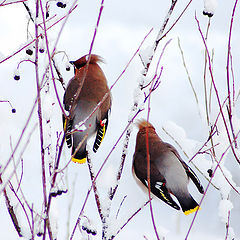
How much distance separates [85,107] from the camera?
2803mm

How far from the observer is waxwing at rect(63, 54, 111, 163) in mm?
2703

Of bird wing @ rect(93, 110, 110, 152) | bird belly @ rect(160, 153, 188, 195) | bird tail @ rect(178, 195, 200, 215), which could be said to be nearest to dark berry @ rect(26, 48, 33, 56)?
bird wing @ rect(93, 110, 110, 152)

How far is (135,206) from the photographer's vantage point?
8.43 ft

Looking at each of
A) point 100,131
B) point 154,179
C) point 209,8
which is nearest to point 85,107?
point 100,131

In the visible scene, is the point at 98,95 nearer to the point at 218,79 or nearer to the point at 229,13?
the point at 218,79

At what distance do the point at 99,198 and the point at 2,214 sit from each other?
4.98 feet

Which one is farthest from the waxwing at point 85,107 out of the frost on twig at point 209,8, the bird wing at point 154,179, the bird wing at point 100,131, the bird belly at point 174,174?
the frost on twig at point 209,8

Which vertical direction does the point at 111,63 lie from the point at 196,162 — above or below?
below

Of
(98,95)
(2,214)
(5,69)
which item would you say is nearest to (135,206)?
(98,95)

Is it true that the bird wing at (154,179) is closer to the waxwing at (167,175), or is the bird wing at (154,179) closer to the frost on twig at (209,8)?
the waxwing at (167,175)

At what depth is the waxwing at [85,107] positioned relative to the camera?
106 inches

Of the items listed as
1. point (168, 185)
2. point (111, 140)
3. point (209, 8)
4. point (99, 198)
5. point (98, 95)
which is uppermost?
point (209, 8)

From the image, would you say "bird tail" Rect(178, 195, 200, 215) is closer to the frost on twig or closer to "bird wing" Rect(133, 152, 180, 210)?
"bird wing" Rect(133, 152, 180, 210)

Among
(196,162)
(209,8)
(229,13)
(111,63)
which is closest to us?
(209,8)
